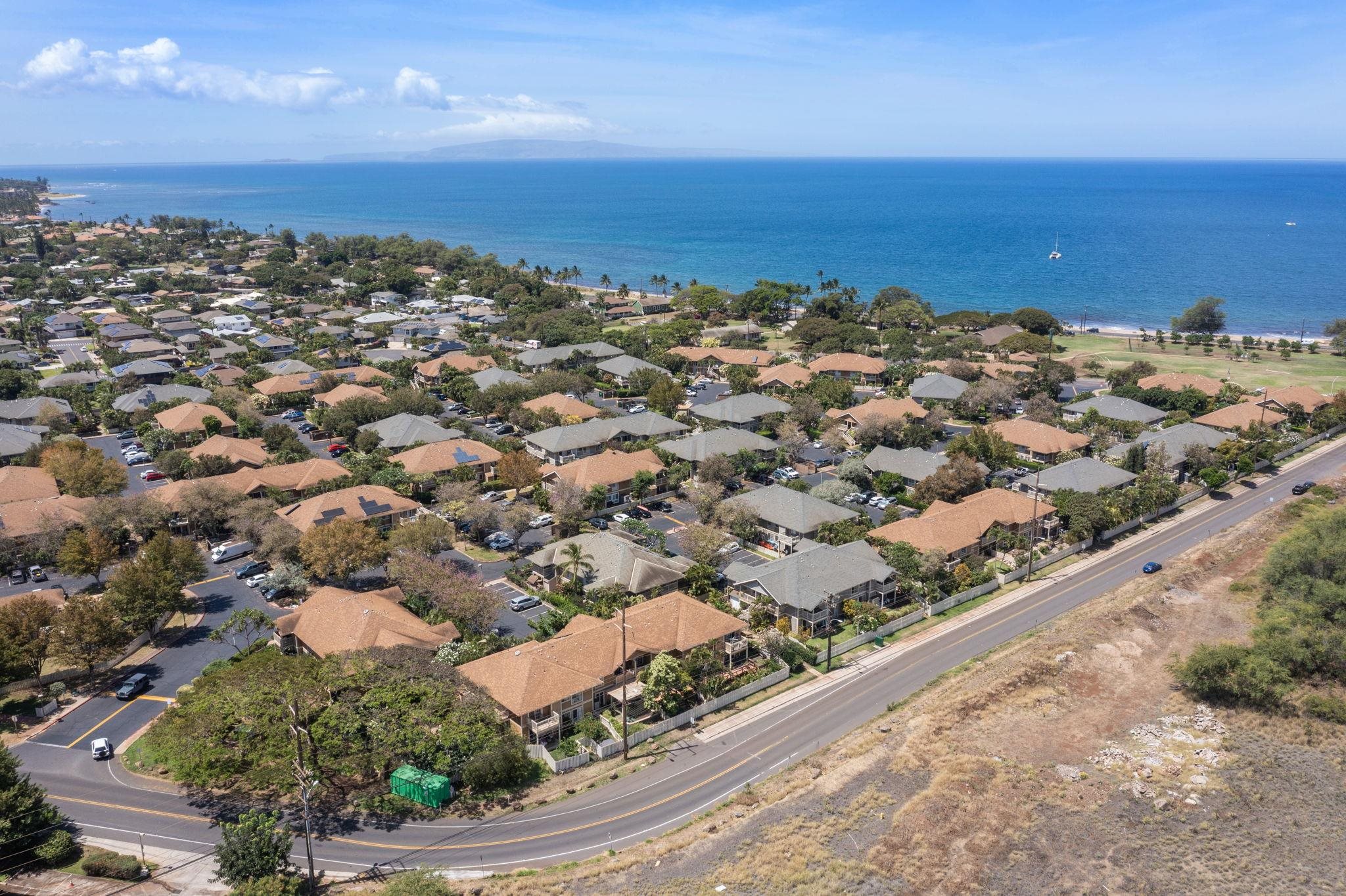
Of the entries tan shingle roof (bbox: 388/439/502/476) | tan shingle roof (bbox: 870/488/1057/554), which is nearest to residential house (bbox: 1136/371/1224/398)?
tan shingle roof (bbox: 870/488/1057/554)

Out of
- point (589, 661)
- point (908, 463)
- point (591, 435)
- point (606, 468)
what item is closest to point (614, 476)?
point (606, 468)

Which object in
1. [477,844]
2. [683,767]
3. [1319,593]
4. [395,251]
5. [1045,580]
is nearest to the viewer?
[477,844]

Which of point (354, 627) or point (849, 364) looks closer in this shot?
point (354, 627)

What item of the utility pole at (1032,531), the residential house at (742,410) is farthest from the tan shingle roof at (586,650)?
the residential house at (742,410)

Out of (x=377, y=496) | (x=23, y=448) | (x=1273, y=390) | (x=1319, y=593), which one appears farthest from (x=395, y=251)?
(x=1319, y=593)

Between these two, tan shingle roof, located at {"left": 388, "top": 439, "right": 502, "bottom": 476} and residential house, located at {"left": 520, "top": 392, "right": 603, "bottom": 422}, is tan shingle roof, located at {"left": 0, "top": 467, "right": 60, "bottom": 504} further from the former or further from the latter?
residential house, located at {"left": 520, "top": 392, "right": 603, "bottom": 422}

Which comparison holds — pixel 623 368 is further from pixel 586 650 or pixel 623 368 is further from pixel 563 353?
pixel 586 650

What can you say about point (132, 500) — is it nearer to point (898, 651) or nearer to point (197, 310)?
point (898, 651)
